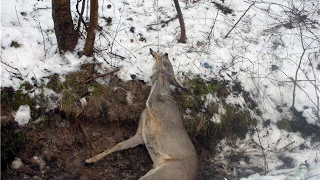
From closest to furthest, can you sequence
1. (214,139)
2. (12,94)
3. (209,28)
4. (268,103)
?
(12,94)
(214,139)
(268,103)
(209,28)

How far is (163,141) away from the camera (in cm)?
495

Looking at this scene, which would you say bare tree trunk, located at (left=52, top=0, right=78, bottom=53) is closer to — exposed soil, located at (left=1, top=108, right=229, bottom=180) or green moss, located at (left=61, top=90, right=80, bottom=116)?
green moss, located at (left=61, top=90, right=80, bottom=116)

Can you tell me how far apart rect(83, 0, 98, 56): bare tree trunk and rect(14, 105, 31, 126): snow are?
1.26 metres

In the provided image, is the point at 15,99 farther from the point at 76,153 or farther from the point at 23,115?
the point at 76,153

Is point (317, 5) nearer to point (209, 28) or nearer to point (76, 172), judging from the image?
point (209, 28)

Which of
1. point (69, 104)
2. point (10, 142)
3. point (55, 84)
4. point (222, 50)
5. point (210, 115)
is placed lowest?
point (10, 142)

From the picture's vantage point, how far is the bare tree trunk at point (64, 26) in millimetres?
5066

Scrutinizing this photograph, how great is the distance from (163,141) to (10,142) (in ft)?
6.76

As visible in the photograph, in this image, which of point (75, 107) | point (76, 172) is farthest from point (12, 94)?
point (76, 172)

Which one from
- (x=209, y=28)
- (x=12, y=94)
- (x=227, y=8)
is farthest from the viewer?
(x=227, y=8)

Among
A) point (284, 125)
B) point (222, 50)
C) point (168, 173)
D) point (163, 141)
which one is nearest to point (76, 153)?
point (163, 141)

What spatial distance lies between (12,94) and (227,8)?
14.4 ft

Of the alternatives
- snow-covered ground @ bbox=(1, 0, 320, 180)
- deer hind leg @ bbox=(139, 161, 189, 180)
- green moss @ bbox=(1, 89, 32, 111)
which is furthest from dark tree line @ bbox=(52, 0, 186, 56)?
deer hind leg @ bbox=(139, 161, 189, 180)

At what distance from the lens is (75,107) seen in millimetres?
5121
